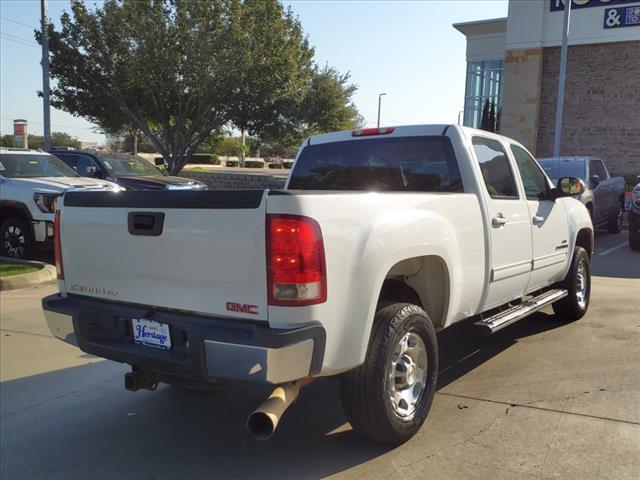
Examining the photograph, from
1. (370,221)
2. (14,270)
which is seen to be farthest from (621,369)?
(14,270)

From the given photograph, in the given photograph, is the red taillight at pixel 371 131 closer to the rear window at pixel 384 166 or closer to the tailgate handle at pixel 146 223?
the rear window at pixel 384 166

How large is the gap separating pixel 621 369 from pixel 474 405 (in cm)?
148

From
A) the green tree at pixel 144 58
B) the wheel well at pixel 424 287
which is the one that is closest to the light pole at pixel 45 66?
the green tree at pixel 144 58

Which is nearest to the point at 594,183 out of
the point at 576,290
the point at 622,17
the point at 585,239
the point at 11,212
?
the point at 585,239

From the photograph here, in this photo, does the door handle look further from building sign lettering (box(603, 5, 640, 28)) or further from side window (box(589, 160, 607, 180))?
building sign lettering (box(603, 5, 640, 28))

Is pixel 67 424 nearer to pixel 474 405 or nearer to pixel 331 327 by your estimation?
pixel 331 327

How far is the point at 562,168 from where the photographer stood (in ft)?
41.5

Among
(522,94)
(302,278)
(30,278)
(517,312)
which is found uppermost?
(522,94)

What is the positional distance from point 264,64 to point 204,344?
19873 mm

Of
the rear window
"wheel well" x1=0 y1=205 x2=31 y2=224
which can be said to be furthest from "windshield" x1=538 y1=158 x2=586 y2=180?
"wheel well" x1=0 y1=205 x2=31 y2=224

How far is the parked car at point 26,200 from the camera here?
9.73 m

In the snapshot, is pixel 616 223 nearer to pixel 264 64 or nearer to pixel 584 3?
pixel 264 64

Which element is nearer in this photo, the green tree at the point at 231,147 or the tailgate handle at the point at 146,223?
the tailgate handle at the point at 146,223

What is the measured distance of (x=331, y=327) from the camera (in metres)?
3.06
